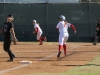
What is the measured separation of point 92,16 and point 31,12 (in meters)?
5.49

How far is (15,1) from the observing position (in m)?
35.2

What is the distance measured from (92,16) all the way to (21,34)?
6.55 metres

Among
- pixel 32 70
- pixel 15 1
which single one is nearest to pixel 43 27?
pixel 15 1

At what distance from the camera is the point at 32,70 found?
1234 centimetres

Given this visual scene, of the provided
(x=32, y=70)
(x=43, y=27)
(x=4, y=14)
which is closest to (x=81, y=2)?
(x=43, y=27)

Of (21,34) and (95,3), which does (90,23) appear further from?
(21,34)

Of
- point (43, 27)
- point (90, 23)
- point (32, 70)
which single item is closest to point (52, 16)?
point (43, 27)

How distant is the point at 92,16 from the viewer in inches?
1364

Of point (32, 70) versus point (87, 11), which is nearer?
point (32, 70)

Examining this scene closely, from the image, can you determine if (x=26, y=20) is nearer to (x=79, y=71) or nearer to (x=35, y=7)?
(x=35, y=7)

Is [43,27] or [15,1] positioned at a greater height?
[15,1]

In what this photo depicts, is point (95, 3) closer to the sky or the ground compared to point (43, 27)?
closer to the sky

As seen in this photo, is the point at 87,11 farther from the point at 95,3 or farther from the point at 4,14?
the point at 4,14

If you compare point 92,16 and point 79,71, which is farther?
point 92,16
